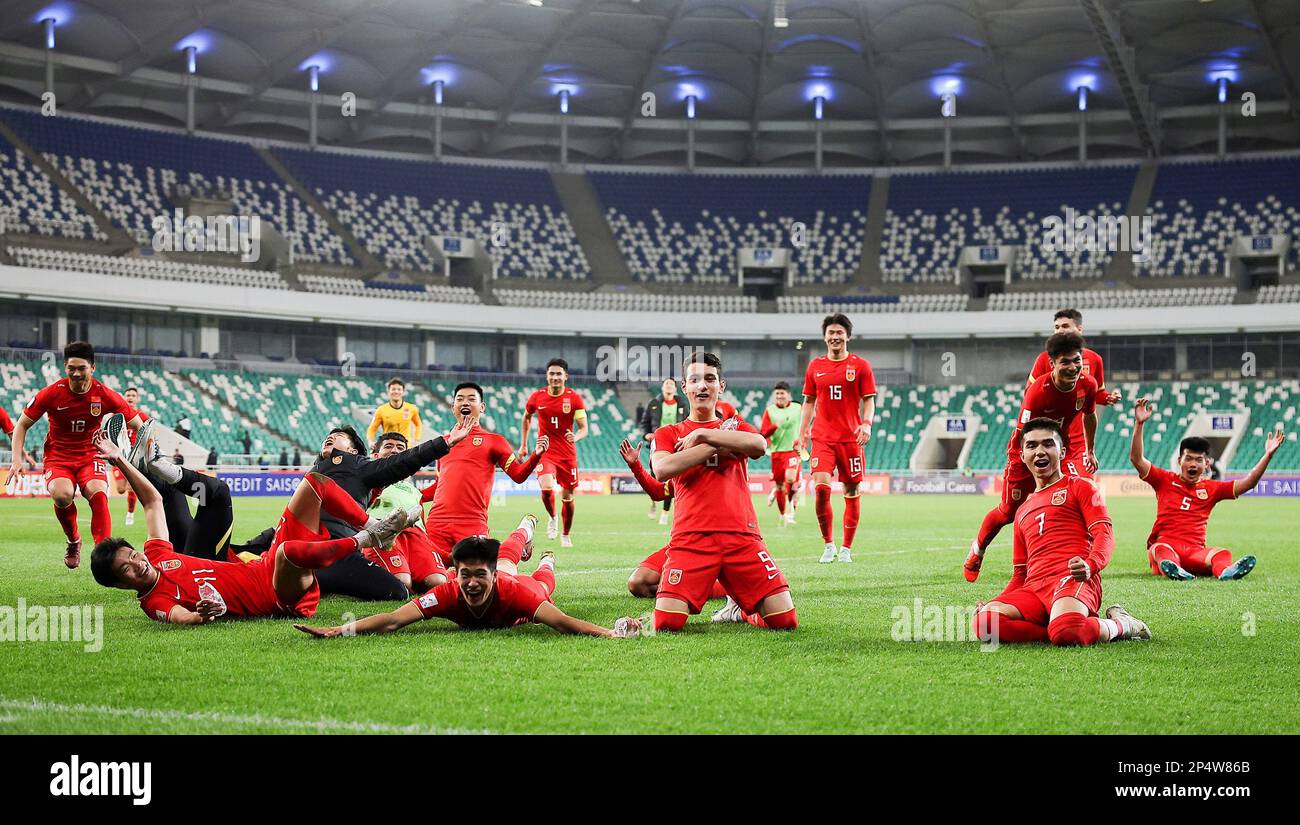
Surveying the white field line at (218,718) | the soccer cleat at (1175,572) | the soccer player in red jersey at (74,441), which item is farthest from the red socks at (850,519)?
the white field line at (218,718)

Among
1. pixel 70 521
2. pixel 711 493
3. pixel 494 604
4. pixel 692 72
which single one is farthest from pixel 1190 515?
A: pixel 692 72

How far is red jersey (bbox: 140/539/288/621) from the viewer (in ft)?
26.8

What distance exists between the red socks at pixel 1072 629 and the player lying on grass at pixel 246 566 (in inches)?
160

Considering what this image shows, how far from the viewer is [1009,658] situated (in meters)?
6.81

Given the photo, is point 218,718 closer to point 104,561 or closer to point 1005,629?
point 104,561

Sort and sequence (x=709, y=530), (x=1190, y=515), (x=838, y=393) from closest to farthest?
1. (x=709, y=530)
2. (x=1190, y=515)
3. (x=838, y=393)

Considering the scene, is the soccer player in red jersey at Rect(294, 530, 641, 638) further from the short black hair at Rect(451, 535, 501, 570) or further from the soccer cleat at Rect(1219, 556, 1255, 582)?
the soccer cleat at Rect(1219, 556, 1255, 582)

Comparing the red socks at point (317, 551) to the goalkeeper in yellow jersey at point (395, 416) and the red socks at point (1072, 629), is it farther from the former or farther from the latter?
the goalkeeper in yellow jersey at point (395, 416)

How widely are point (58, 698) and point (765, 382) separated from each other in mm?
50903

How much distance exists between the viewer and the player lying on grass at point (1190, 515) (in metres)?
11.7
